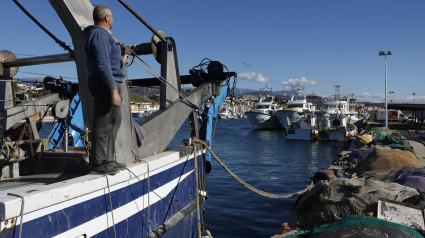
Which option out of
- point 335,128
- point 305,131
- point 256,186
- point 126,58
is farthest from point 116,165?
point 335,128

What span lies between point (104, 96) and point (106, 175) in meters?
0.92

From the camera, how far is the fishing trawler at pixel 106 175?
10.2ft

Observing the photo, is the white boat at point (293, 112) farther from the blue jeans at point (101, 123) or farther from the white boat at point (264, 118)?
the blue jeans at point (101, 123)

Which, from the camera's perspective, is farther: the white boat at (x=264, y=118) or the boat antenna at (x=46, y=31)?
the white boat at (x=264, y=118)

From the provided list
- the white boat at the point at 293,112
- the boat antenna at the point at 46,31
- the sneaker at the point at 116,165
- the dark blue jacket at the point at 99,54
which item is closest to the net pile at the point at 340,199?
the sneaker at the point at 116,165

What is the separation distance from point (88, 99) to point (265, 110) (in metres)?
56.2

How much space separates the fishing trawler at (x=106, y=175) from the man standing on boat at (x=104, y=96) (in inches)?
8.3

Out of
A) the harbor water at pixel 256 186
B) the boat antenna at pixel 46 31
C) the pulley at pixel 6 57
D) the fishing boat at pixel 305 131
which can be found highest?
the boat antenna at pixel 46 31

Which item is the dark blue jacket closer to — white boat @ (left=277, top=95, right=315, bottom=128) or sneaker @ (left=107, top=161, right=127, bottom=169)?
sneaker @ (left=107, top=161, right=127, bottom=169)

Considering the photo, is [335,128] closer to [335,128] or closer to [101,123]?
[335,128]

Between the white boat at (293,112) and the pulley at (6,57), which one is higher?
the pulley at (6,57)

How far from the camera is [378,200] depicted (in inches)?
254

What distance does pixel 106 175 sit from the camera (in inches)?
149

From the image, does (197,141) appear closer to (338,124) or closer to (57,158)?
(57,158)
